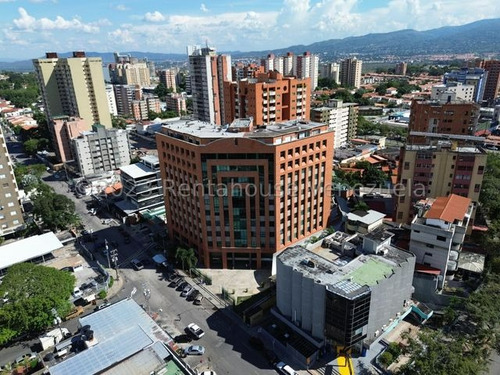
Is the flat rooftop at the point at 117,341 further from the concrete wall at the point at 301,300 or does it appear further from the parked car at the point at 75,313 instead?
the concrete wall at the point at 301,300

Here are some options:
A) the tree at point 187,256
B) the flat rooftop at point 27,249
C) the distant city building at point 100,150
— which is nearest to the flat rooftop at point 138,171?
the flat rooftop at point 27,249

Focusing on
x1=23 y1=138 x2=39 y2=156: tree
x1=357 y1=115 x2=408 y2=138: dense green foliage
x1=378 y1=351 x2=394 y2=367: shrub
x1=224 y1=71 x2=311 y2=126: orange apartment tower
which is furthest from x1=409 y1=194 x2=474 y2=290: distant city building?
x1=23 y1=138 x2=39 y2=156: tree

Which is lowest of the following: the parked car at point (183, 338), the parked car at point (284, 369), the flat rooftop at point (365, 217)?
the parked car at point (183, 338)

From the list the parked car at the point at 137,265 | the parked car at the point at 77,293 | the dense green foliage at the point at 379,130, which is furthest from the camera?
the dense green foliage at the point at 379,130

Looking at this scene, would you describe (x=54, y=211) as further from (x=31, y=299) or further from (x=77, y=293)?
(x=31, y=299)

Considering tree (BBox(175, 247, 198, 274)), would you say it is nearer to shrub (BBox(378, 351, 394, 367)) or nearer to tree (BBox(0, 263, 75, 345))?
tree (BBox(0, 263, 75, 345))

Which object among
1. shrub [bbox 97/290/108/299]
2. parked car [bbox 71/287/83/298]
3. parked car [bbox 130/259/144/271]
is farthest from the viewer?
parked car [bbox 130/259/144/271]
